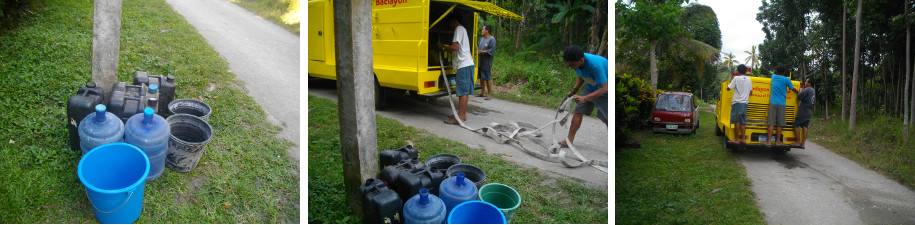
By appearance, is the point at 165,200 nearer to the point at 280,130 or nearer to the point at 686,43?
the point at 280,130

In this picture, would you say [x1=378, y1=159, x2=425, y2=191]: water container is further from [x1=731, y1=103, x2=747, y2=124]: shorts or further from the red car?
[x1=731, y1=103, x2=747, y2=124]: shorts

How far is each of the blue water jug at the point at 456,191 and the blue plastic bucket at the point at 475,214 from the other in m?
0.05

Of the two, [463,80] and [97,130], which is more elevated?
[463,80]

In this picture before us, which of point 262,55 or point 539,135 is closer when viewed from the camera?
point 262,55

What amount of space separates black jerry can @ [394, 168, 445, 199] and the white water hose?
1.29m

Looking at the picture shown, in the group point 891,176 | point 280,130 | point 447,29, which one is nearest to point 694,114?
point 891,176

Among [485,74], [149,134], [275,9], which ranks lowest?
[149,134]

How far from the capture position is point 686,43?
3.26 meters

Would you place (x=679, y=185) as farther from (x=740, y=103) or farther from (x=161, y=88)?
(x=161, y=88)

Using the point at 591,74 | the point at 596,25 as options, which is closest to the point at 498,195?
the point at 591,74

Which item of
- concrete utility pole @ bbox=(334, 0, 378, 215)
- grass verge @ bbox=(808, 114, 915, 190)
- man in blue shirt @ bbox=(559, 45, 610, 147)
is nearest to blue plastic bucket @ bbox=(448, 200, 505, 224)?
concrete utility pole @ bbox=(334, 0, 378, 215)

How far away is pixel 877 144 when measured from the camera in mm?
3389

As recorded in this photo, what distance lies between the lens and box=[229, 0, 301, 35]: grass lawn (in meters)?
2.79

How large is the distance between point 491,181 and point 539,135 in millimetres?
1154
